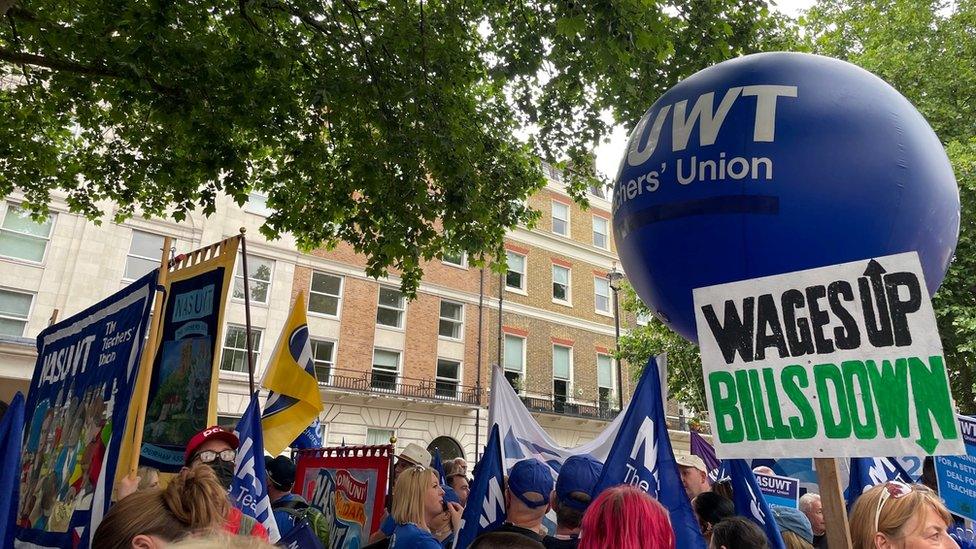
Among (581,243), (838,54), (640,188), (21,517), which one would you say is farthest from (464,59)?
(581,243)

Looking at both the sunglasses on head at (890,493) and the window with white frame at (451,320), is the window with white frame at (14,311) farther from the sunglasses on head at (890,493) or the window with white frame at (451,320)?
the sunglasses on head at (890,493)

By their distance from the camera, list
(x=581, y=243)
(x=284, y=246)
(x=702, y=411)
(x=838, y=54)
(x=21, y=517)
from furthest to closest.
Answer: (x=581, y=243) < (x=284, y=246) < (x=702, y=411) < (x=838, y=54) < (x=21, y=517)

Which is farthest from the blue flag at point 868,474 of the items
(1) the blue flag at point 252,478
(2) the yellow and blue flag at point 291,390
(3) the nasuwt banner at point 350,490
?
(2) the yellow and blue flag at point 291,390

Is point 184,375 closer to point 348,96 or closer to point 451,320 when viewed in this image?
point 348,96

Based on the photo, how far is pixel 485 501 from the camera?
436 centimetres

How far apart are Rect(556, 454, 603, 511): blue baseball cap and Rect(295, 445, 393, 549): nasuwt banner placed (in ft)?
7.30

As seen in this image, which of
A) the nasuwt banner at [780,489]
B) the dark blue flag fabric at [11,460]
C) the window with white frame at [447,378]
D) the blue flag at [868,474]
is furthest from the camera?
the window with white frame at [447,378]

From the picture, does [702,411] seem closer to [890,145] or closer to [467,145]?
[467,145]

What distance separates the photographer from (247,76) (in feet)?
24.3

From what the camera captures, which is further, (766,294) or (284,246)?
(284,246)

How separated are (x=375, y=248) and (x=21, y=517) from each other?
5261 millimetres

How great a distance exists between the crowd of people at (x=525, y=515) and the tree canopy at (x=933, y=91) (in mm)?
10512

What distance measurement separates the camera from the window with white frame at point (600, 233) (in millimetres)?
32156

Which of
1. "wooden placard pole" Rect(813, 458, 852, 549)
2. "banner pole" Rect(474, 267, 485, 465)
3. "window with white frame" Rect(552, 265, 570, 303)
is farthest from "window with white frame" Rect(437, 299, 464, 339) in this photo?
"wooden placard pole" Rect(813, 458, 852, 549)
